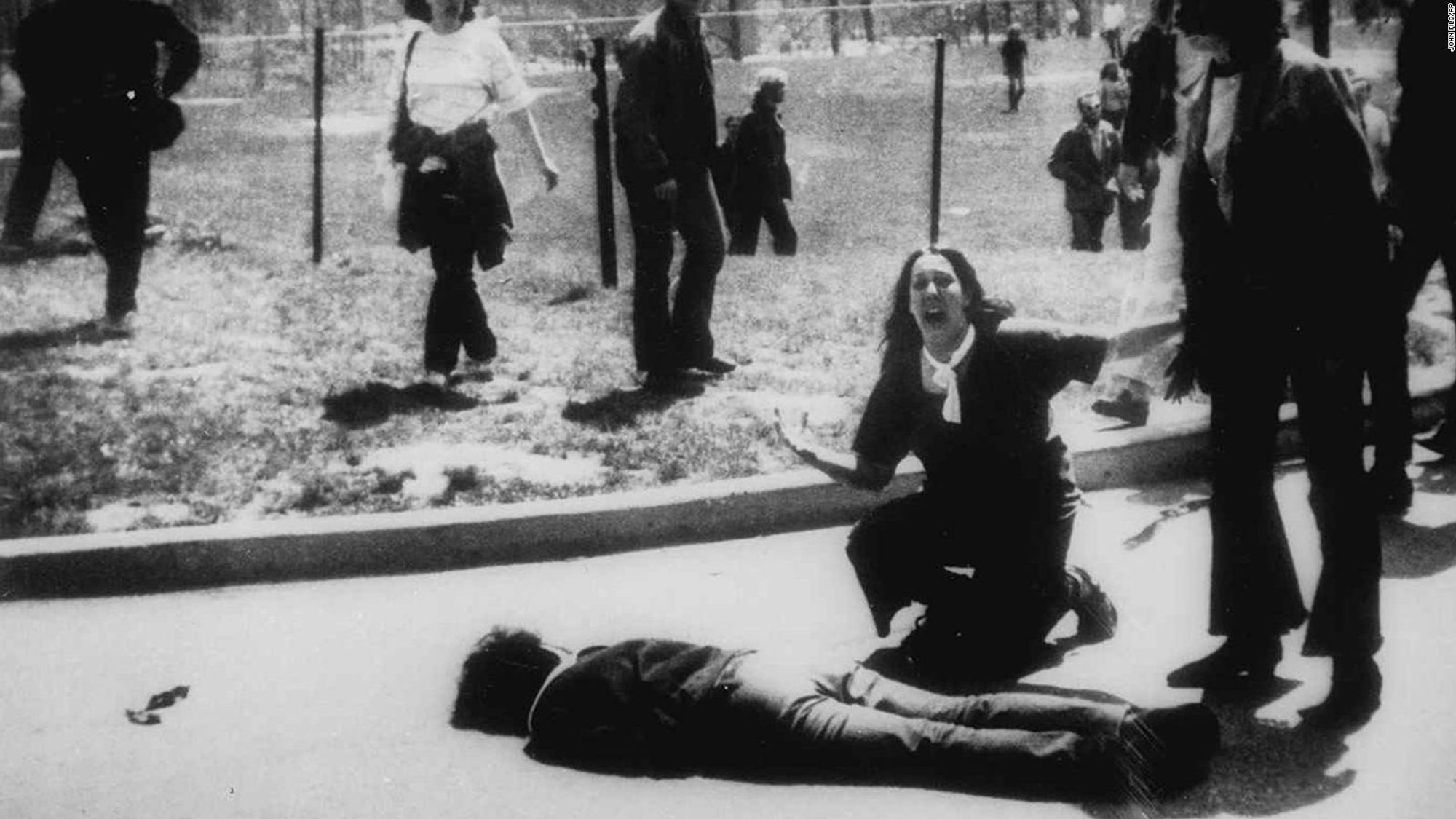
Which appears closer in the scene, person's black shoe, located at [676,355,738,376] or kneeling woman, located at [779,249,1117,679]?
kneeling woman, located at [779,249,1117,679]

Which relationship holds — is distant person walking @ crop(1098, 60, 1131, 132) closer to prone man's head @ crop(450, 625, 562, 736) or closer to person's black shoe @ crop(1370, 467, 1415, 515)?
person's black shoe @ crop(1370, 467, 1415, 515)

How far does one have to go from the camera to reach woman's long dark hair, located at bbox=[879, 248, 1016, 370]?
15.1 feet

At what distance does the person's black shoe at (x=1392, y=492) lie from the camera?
570 cm

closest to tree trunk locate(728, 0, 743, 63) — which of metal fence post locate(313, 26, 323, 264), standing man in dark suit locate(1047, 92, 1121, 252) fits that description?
standing man in dark suit locate(1047, 92, 1121, 252)

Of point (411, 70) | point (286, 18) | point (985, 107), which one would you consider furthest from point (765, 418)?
point (985, 107)

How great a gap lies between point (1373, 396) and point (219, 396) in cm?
485

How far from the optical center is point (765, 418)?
277 inches

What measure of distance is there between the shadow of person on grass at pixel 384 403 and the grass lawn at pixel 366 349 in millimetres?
20

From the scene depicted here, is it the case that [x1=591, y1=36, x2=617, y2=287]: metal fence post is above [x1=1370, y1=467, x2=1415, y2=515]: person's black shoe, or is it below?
above

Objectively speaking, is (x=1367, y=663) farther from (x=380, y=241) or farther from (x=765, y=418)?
(x=380, y=241)

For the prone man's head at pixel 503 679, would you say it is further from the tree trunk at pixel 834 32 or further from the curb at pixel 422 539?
the tree trunk at pixel 834 32

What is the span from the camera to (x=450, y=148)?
23.7ft

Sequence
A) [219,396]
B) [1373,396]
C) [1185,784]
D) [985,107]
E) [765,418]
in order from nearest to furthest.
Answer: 1. [1185,784]
2. [1373,396]
3. [765,418]
4. [219,396]
5. [985,107]

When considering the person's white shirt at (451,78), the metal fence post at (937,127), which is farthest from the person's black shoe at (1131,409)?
the metal fence post at (937,127)
